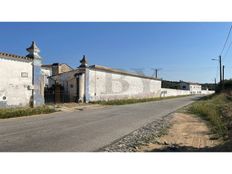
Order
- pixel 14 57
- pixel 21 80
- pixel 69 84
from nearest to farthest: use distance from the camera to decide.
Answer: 1. pixel 14 57
2. pixel 21 80
3. pixel 69 84

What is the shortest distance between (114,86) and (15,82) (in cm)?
1781

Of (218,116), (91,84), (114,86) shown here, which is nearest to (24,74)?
(91,84)

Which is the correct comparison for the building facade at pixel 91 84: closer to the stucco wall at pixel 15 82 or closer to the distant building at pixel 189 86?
the stucco wall at pixel 15 82

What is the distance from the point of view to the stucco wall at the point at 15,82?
17203 mm

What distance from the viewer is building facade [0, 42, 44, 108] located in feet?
56.7

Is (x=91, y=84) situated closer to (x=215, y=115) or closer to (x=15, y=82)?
(x=15, y=82)

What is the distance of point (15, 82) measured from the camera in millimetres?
18250

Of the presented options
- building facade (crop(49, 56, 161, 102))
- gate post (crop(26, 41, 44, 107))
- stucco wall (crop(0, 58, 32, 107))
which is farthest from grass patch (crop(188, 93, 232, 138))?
stucco wall (crop(0, 58, 32, 107))

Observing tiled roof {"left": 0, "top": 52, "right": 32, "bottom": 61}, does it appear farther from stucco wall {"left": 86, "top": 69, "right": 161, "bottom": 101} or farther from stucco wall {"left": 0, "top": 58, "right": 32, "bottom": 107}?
stucco wall {"left": 86, "top": 69, "right": 161, "bottom": 101}

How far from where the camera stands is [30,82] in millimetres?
19750

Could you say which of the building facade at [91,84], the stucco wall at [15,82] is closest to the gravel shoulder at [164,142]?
the stucco wall at [15,82]

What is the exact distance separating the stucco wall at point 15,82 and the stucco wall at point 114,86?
30.9 feet

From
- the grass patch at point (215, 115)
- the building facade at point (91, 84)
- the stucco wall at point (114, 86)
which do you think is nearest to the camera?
the grass patch at point (215, 115)

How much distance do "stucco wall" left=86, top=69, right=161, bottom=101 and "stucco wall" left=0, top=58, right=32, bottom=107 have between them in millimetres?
9410
